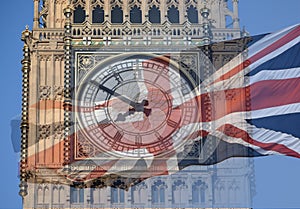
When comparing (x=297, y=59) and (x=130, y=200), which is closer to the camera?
(x=297, y=59)

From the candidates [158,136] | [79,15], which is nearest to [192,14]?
[79,15]

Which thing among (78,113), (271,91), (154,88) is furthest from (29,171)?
(271,91)

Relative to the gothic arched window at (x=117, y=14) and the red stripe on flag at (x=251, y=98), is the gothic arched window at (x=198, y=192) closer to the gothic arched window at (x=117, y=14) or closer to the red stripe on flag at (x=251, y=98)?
the red stripe on flag at (x=251, y=98)

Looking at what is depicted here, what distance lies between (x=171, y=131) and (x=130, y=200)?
7.40 ft

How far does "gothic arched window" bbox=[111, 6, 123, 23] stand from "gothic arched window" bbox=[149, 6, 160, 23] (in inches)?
33.7

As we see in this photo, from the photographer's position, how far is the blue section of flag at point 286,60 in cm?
2784

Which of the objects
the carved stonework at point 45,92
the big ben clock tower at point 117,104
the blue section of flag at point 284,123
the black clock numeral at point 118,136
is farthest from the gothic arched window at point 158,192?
the blue section of flag at point 284,123

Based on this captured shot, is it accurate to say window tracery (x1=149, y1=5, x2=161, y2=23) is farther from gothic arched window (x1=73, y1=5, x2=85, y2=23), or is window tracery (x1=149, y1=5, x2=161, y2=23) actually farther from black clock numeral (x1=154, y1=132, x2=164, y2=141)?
black clock numeral (x1=154, y1=132, x2=164, y2=141)

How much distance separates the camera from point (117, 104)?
32.6 meters

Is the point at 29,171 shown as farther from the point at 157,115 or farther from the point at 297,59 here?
the point at 297,59

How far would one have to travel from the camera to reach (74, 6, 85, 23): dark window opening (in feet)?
112

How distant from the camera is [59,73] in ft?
109

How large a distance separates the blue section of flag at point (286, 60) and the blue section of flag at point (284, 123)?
4.00 feet

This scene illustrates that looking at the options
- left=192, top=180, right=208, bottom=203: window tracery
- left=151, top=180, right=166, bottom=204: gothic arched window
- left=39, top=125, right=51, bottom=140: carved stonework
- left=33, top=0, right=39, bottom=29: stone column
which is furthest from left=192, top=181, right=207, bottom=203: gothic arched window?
left=33, top=0, right=39, bottom=29: stone column
